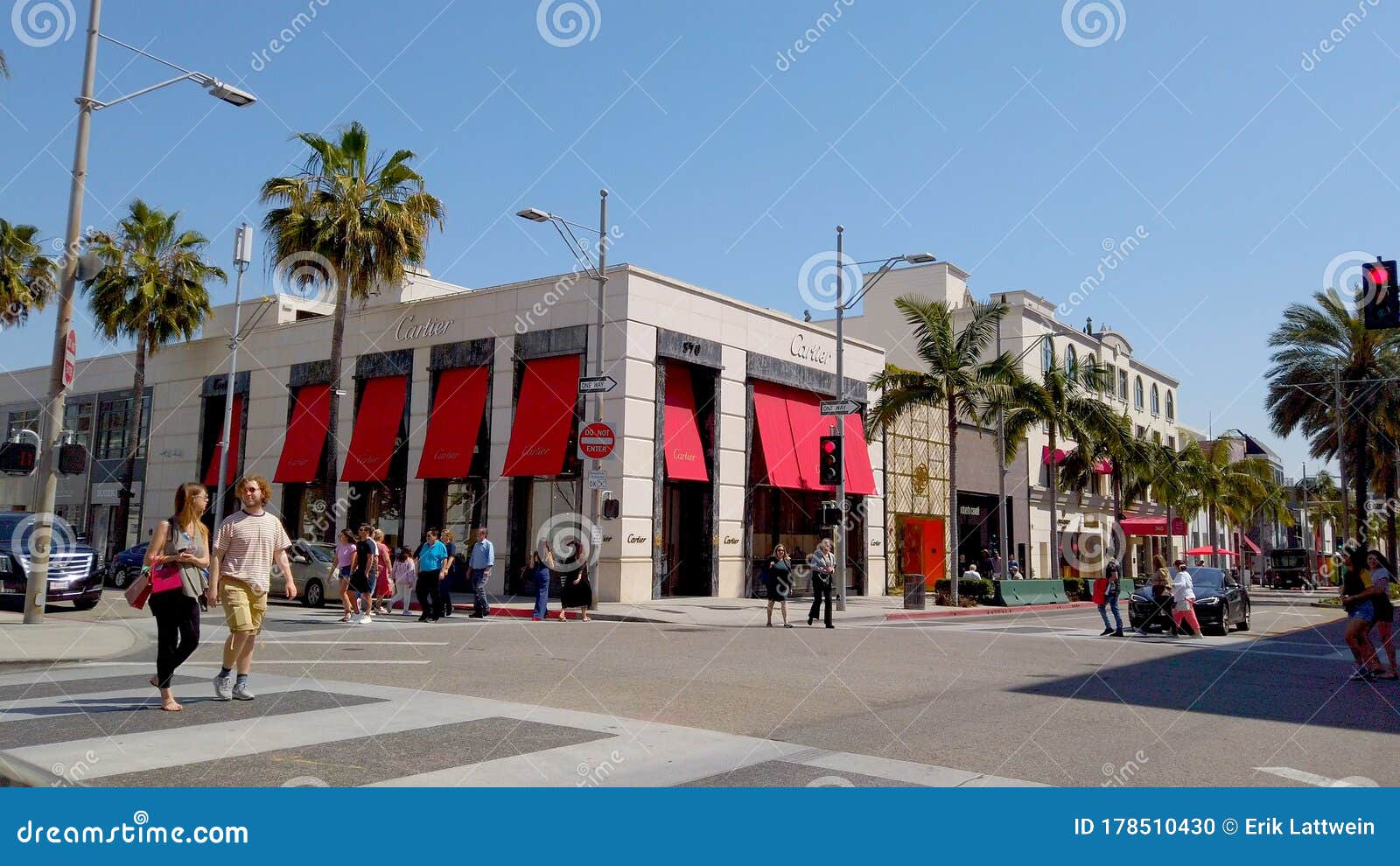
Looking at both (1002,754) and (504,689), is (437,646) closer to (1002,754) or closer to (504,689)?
(504,689)

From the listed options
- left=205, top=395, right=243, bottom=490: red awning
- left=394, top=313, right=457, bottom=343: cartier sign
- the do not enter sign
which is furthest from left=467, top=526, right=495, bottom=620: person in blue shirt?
left=205, top=395, right=243, bottom=490: red awning

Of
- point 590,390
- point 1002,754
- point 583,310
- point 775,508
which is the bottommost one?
point 1002,754

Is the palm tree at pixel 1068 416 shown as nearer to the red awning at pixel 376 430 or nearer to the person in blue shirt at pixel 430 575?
the red awning at pixel 376 430

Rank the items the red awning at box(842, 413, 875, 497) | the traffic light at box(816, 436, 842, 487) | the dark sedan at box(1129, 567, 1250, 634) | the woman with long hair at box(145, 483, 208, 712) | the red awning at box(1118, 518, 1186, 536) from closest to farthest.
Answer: the woman with long hair at box(145, 483, 208, 712)
the dark sedan at box(1129, 567, 1250, 634)
the traffic light at box(816, 436, 842, 487)
the red awning at box(842, 413, 875, 497)
the red awning at box(1118, 518, 1186, 536)

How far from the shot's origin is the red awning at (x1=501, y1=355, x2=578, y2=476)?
2694 cm

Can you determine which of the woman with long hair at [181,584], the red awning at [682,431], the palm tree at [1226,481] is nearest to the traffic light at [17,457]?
the woman with long hair at [181,584]

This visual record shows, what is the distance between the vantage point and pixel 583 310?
27.6 m

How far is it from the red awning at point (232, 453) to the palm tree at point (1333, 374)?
3927 cm

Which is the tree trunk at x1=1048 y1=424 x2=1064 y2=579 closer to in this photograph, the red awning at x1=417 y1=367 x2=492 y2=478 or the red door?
the red door

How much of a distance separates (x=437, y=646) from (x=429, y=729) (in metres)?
6.91

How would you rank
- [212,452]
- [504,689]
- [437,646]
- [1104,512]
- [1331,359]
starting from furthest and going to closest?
[1104,512] → [1331,359] → [212,452] → [437,646] → [504,689]

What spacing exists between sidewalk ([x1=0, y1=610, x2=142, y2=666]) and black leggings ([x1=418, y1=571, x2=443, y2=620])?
17.1 ft

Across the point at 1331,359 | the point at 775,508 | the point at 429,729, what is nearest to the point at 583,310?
the point at 775,508

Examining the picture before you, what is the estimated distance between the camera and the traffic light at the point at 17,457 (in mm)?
13852
